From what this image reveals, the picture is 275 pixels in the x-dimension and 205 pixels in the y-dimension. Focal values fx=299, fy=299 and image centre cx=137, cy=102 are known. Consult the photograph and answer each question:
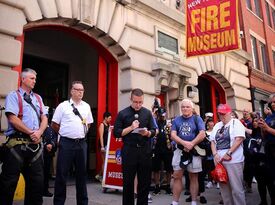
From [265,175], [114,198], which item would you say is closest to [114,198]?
[114,198]

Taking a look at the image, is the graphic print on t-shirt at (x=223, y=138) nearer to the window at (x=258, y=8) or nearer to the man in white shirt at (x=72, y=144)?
the man in white shirt at (x=72, y=144)

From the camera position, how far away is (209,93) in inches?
615

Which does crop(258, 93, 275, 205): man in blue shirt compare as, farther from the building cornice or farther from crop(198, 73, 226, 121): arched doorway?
the building cornice

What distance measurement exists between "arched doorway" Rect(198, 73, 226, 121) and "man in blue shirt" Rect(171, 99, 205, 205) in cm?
930

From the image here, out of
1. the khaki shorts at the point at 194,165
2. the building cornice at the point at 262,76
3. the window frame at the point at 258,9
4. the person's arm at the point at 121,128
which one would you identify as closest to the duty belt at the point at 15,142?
the person's arm at the point at 121,128

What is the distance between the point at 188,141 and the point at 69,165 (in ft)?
7.21

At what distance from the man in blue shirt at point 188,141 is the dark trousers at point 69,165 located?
1742mm

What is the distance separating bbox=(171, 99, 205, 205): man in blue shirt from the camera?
5.57 meters

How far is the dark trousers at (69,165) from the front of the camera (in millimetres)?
4910

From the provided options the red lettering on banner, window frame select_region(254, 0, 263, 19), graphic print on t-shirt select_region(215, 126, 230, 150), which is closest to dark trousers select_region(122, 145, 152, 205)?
graphic print on t-shirt select_region(215, 126, 230, 150)

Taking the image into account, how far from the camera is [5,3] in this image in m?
6.80

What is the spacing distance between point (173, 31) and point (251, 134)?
20.2 feet

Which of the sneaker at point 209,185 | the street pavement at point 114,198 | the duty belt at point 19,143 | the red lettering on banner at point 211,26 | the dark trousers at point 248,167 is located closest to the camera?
the duty belt at point 19,143

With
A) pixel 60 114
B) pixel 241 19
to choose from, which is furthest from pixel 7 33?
pixel 241 19
